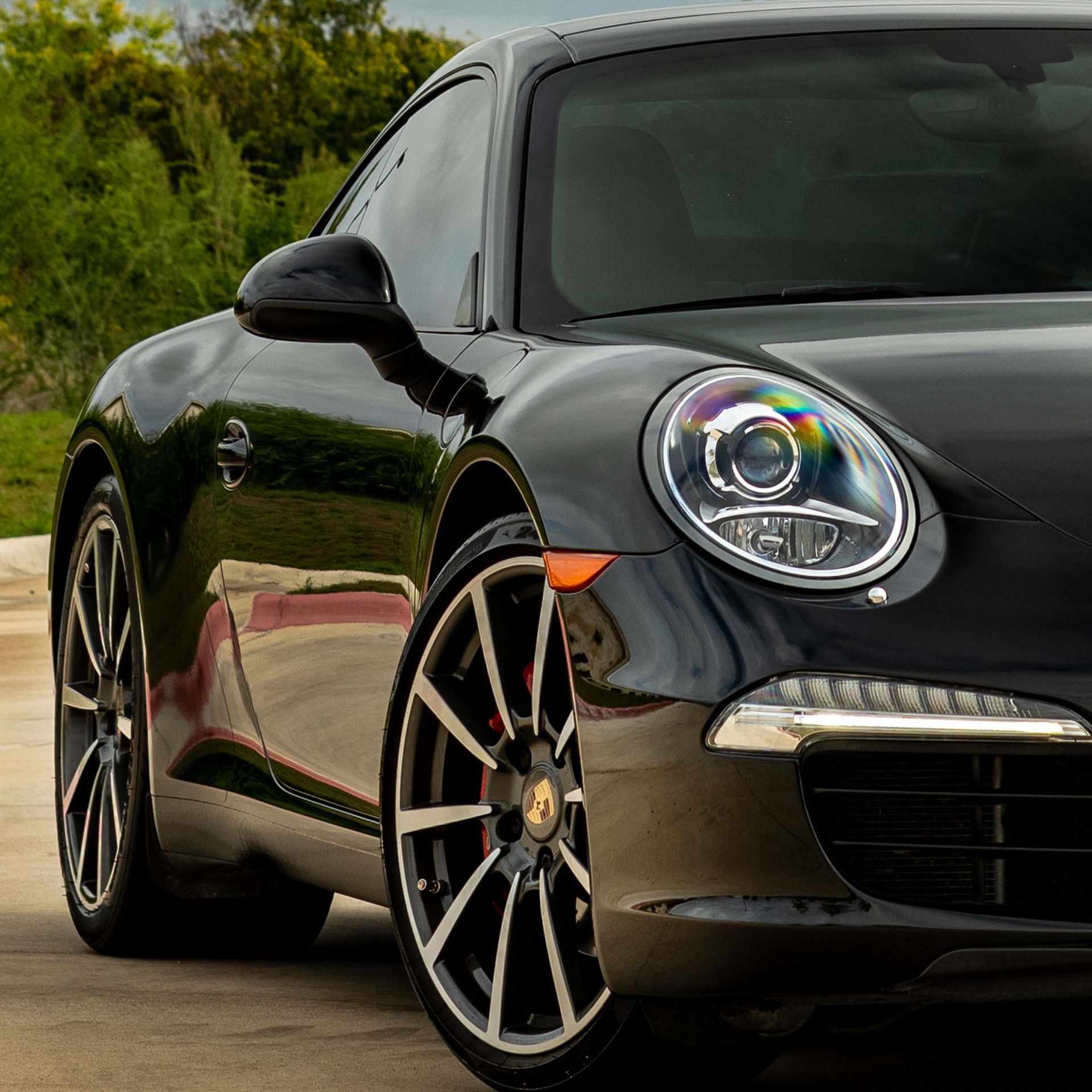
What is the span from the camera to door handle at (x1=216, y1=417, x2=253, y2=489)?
13.7 feet

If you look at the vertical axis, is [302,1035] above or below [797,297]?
below

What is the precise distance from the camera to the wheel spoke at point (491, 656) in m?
3.04

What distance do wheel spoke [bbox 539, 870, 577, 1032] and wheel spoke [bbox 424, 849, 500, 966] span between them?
0.56ft

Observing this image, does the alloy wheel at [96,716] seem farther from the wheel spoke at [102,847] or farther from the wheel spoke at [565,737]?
the wheel spoke at [565,737]

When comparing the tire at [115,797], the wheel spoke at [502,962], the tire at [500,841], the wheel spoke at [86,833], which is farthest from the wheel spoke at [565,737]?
the wheel spoke at [86,833]

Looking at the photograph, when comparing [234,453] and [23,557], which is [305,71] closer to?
[23,557]

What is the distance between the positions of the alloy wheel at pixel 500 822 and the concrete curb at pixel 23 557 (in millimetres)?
12470

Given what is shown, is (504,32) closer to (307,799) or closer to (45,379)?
(307,799)

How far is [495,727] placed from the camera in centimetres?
317

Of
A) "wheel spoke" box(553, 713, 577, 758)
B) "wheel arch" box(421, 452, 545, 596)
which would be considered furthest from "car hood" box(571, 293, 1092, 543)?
"wheel spoke" box(553, 713, 577, 758)

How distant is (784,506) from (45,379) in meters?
29.5

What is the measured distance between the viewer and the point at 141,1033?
12.0 feet

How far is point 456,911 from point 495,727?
9.9 inches

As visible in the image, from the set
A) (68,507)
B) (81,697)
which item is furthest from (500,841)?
(68,507)
